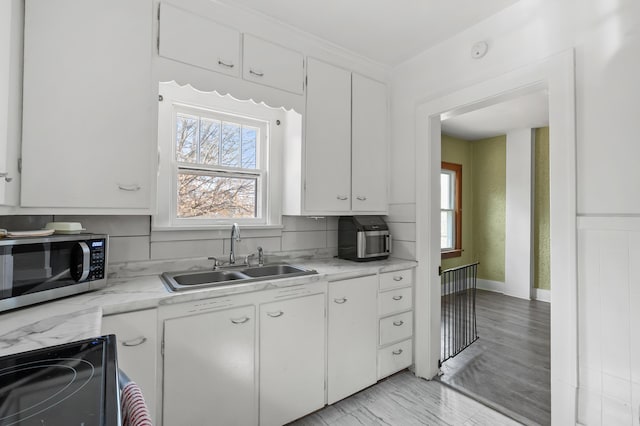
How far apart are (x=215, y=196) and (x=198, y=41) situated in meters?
1.03

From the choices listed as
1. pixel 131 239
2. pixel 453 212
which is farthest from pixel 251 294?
pixel 453 212

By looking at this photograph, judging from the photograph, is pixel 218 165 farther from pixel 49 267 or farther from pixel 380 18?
pixel 380 18

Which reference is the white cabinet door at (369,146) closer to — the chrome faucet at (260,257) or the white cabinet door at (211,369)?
the chrome faucet at (260,257)

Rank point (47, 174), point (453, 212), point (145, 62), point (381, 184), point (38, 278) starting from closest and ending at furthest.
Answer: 1. point (38, 278)
2. point (47, 174)
3. point (145, 62)
4. point (381, 184)
5. point (453, 212)

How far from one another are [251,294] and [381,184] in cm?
155

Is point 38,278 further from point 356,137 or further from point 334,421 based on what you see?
point 356,137

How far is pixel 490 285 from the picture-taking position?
509cm

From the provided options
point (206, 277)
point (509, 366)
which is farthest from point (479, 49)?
point (509, 366)

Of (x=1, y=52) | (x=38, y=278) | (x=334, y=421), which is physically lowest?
(x=334, y=421)

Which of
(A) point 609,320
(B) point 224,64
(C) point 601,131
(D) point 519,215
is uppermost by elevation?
(B) point 224,64

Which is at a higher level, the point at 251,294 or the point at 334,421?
the point at 251,294

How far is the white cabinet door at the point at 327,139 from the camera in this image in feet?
7.55

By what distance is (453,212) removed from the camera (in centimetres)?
515

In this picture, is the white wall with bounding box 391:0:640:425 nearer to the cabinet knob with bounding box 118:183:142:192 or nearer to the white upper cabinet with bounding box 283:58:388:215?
the white upper cabinet with bounding box 283:58:388:215
